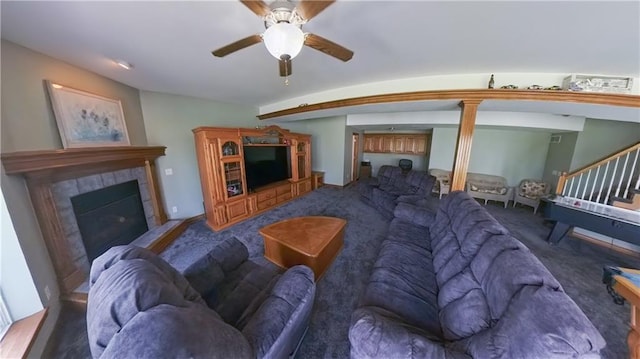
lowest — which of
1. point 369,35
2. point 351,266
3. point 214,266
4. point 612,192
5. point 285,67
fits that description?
point 351,266

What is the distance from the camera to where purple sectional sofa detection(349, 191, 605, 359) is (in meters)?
0.68

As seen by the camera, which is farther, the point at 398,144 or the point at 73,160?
the point at 398,144

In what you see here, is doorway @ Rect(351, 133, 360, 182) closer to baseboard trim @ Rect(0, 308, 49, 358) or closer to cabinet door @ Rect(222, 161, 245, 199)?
cabinet door @ Rect(222, 161, 245, 199)

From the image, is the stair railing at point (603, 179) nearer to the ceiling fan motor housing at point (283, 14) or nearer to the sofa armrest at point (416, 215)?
the sofa armrest at point (416, 215)

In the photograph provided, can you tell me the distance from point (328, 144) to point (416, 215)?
3.66 meters

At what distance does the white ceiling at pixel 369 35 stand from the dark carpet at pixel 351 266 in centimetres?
209

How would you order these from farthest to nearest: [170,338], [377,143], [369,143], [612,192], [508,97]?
1. [369,143]
2. [377,143]
3. [612,192]
4. [508,97]
5. [170,338]

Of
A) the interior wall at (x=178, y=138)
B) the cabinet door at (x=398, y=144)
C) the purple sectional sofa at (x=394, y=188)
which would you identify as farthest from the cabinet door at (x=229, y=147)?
the cabinet door at (x=398, y=144)

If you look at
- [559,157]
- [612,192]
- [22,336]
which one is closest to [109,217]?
[22,336]

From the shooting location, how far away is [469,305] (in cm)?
106

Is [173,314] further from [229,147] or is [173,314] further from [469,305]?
[229,147]

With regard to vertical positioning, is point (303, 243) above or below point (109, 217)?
below

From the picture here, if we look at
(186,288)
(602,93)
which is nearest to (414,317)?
(186,288)

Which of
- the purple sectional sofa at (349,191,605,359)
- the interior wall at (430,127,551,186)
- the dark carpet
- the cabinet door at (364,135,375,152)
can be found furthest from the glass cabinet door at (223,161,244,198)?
the interior wall at (430,127,551,186)
